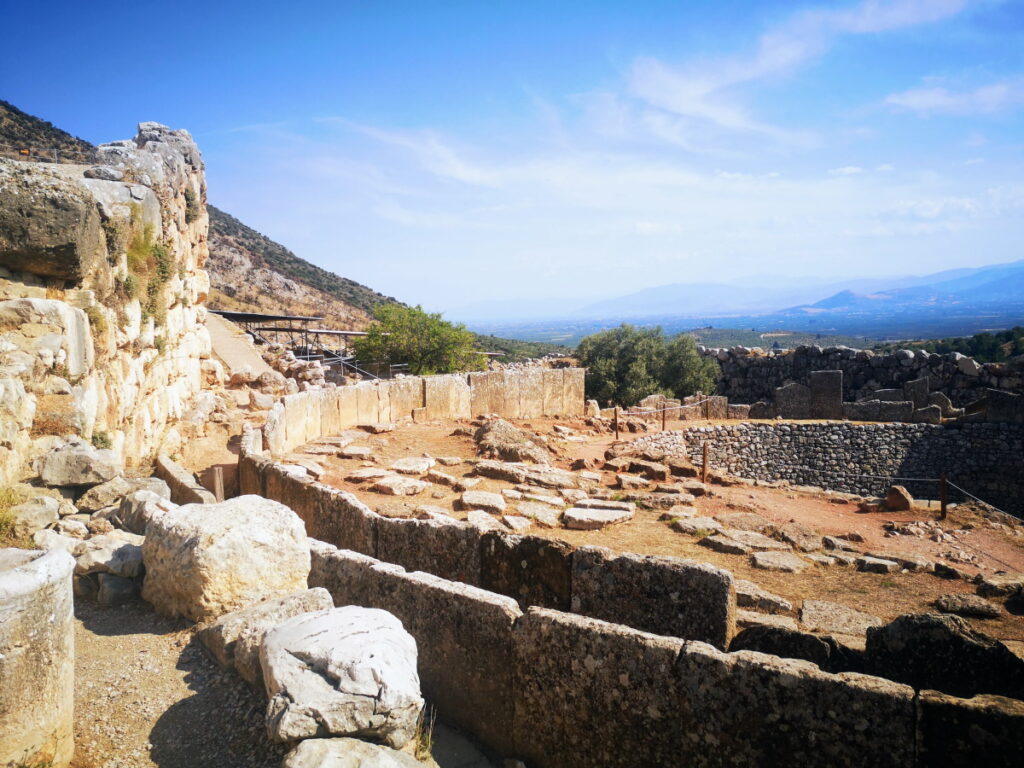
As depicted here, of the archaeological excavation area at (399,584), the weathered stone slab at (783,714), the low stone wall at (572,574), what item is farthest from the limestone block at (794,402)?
the weathered stone slab at (783,714)

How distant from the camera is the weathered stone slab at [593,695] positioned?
3.39 m

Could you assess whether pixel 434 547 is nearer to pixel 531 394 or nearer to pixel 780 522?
pixel 780 522

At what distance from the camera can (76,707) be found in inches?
146

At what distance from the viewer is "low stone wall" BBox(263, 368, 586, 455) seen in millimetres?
12641

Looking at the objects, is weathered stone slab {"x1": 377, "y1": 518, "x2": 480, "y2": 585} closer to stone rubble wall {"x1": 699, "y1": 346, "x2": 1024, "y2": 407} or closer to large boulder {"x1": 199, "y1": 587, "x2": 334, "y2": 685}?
large boulder {"x1": 199, "y1": 587, "x2": 334, "y2": 685}

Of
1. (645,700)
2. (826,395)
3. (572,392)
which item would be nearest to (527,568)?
(645,700)

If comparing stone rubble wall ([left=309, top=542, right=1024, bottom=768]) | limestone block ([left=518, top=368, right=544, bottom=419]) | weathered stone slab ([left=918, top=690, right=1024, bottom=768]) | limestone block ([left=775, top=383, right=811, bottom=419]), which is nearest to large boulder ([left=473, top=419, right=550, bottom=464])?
limestone block ([left=518, top=368, right=544, bottom=419])

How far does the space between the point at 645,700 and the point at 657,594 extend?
1.20 metres

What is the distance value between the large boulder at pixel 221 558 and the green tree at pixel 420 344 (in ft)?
67.6

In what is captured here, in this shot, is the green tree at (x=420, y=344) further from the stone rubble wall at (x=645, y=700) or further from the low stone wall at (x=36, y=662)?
the low stone wall at (x=36, y=662)

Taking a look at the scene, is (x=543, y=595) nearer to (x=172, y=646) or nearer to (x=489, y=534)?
(x=489, y=534)

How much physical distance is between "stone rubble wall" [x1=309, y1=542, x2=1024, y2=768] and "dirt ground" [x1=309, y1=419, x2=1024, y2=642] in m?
1.75

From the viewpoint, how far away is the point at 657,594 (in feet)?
15.0

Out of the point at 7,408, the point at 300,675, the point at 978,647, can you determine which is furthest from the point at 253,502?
the point at 978,647
